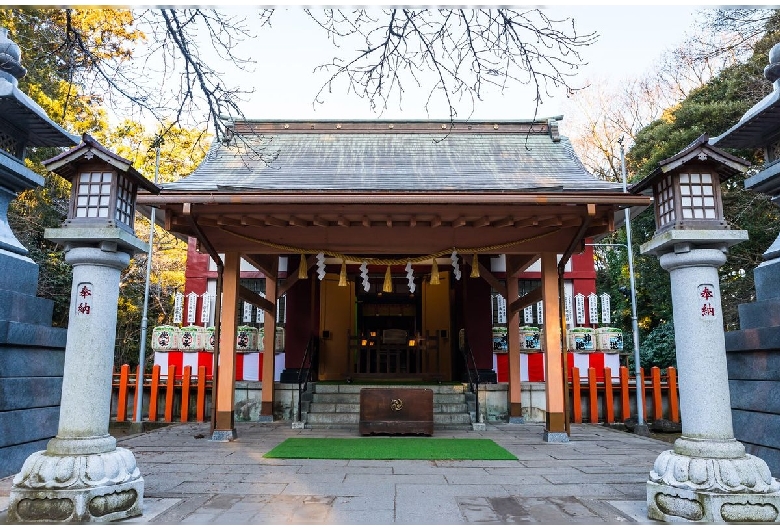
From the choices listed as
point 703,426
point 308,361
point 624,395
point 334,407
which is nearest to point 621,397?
point 624,395

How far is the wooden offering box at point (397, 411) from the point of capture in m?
7.71

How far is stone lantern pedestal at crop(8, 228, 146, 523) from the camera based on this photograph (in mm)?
3705

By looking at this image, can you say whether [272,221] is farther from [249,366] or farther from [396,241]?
[249,366]

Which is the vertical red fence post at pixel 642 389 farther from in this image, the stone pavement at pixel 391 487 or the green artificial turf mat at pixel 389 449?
the green artificial turf mat at pixel 389 449

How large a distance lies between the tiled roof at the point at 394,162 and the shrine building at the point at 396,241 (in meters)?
0.05

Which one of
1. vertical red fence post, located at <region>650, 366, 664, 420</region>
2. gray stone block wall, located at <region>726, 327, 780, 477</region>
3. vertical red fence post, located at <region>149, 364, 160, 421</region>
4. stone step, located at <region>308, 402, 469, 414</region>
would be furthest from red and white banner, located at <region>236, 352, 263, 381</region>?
gray stone block wall, located at <region>726, 327, 780, 477</region>

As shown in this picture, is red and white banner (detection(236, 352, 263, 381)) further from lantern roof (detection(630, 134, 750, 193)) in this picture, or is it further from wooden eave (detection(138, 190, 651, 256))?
lantern roof (detection(630, 134, 750, 193))

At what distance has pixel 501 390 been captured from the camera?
974 cm

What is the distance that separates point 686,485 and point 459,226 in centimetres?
441

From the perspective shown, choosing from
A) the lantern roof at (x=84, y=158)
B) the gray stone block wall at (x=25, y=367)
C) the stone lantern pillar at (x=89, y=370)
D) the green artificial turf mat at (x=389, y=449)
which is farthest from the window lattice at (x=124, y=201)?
the green artificial turf mat at (x=389, y=449)

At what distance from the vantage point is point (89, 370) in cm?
402

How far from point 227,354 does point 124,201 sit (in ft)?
12.1

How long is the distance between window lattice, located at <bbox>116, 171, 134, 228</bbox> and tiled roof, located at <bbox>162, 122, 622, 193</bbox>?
192cm

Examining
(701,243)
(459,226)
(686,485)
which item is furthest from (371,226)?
(686,485)
